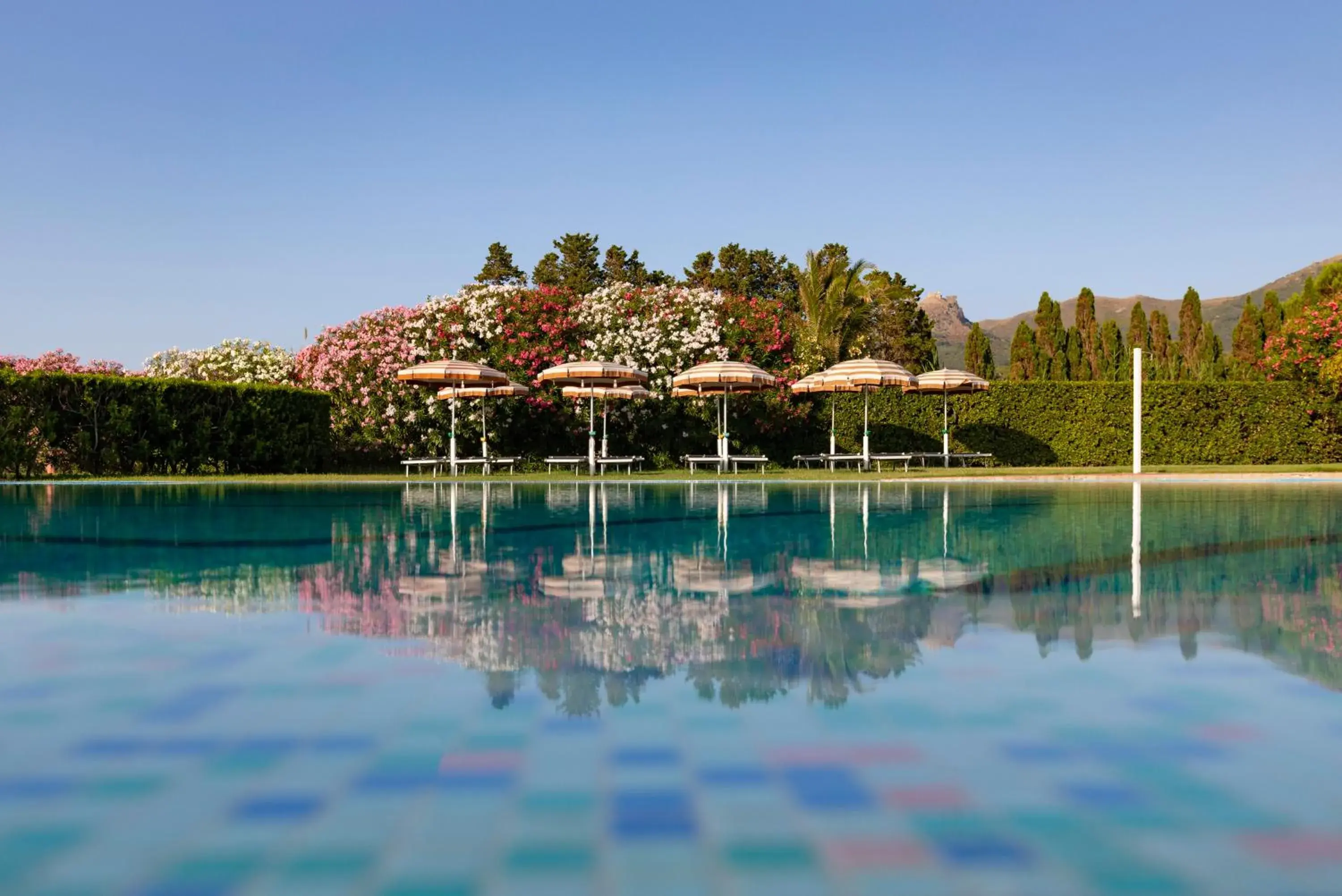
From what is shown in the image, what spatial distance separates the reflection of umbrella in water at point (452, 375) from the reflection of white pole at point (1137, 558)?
45.2 feet

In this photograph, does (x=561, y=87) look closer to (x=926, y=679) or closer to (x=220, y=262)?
(x=220, y=262)

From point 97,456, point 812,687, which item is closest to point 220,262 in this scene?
point 97,456

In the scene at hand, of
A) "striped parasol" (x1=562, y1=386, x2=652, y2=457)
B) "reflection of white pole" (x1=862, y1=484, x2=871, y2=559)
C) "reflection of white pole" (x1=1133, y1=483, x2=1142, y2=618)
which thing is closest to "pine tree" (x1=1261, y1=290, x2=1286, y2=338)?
"striped parasol" (x1=562, y1=386, x2=652, y2=457)

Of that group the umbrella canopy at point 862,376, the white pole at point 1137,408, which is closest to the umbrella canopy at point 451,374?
the umbrella canopy at point 862,376

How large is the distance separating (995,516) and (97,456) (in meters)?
19.8

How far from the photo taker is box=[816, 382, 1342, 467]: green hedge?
27078mm

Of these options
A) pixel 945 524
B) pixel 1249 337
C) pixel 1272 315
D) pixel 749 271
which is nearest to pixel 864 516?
pixel 945 524

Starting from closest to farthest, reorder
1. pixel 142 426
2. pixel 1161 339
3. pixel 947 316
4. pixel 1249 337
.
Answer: pixel 142 426 < pixel 1249 337 < pixel 1161 339 < pixel 947 316

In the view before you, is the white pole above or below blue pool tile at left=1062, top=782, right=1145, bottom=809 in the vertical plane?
above

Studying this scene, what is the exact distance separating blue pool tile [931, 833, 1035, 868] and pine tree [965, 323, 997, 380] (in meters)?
49.2

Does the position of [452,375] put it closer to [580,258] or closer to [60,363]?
[60,363]

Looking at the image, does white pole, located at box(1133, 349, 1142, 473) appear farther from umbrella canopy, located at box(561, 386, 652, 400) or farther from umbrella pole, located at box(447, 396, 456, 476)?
umbrella pole, located at box(447, 396, 456, 476)

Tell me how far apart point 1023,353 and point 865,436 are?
34.2 m

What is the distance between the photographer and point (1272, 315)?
160 ft
